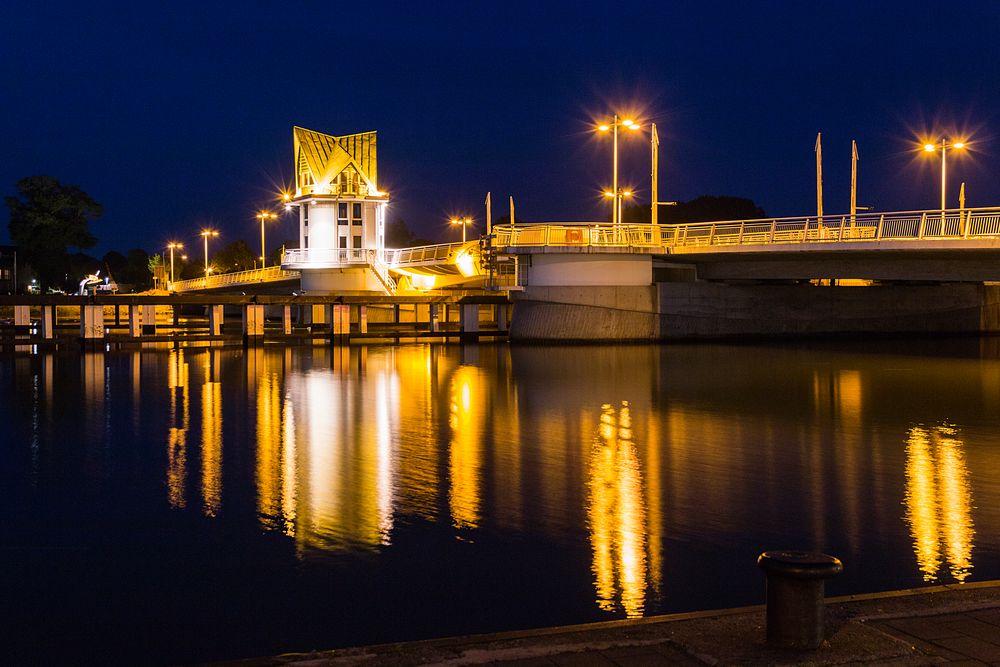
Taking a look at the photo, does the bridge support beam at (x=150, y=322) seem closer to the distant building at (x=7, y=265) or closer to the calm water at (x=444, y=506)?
the calm water at (x=444, y=506)

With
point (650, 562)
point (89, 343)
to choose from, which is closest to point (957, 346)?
point (89, 343)

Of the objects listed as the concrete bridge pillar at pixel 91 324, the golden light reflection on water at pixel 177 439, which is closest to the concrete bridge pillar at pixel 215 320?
the concrete bridge pillar at pixel 91 324

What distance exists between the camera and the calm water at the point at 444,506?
873cm

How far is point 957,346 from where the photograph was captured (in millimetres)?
49719

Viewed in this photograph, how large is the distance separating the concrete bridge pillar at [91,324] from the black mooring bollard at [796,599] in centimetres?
4442

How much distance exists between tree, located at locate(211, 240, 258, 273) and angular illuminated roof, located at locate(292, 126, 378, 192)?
76.2 m

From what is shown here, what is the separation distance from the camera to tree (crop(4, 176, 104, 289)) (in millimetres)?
94312

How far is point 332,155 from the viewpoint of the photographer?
8031 centimetres

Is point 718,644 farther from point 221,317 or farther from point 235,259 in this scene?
point 235,259

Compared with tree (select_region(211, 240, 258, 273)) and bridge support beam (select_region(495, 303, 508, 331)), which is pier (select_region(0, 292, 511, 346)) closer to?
bridge support beam (select_region(495, 303, 508, 331))

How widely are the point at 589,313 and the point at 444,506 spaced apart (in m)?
38.4

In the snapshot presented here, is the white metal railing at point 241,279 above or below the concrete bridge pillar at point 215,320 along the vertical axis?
above

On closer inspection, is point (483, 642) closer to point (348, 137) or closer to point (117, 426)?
point (117, 426)

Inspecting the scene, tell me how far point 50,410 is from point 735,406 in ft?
50.1
